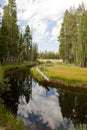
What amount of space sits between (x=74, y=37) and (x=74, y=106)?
66.0 metres

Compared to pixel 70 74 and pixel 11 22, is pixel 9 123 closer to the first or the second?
pixel 70 74

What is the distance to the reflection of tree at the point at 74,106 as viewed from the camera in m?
19.0

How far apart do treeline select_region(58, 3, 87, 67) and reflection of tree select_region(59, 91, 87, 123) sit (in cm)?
4757

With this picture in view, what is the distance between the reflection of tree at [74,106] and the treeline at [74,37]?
47.6m

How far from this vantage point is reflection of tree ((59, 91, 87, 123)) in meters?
19.0

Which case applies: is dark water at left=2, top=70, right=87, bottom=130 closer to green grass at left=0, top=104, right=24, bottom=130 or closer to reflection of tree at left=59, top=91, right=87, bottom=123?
reflection of tree at left=59, top=91, right=87, bottom=123

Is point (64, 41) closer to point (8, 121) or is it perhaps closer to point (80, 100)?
point (80, 100)

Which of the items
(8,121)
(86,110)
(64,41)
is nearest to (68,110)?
Result: (86,110)

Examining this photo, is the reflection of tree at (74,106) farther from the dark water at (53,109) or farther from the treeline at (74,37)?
the treeline at (74,37)

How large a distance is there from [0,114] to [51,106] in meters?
8.56

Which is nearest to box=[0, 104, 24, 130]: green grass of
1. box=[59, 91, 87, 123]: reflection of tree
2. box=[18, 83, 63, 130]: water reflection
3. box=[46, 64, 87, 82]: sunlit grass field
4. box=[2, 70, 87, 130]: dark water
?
box=[2, 70, 87, 130]: dark water

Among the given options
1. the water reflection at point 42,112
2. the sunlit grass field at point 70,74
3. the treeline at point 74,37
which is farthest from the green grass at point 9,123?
the treeline at point 74,37

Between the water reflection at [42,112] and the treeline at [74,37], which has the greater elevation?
the treeline at [74,37]

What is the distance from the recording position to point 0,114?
14.7 meters
